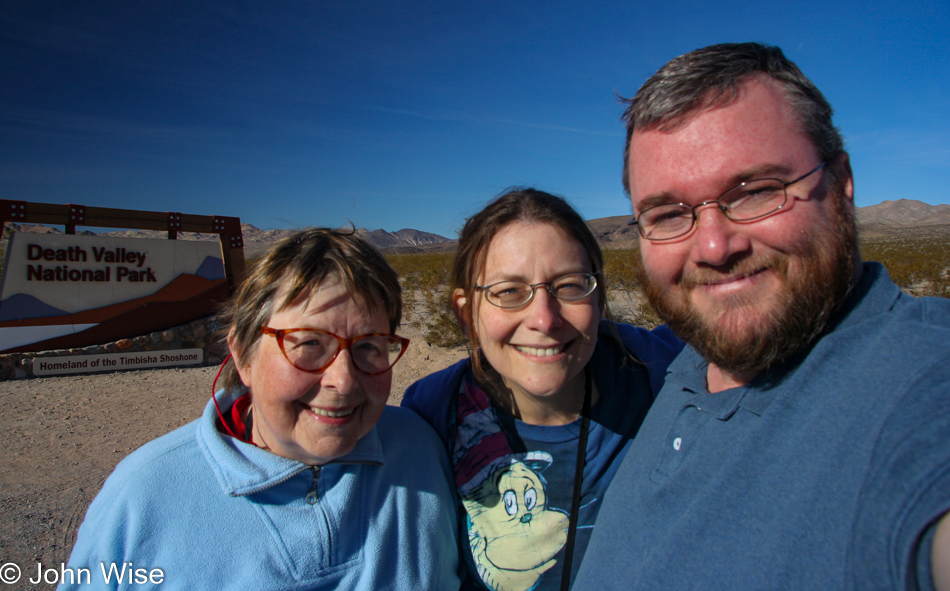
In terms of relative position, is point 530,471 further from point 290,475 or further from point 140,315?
point 140,315

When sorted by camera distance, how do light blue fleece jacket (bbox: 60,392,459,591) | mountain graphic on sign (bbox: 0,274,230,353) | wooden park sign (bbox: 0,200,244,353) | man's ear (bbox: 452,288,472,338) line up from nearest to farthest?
light blue fleece jacket (bbox: 60,392,459,591), man's ear (bbox: 452,288,472,338), wooden park sign (bbox: 0,200,244,353), mountain graphic on sign (bbox: 0,274,230,353)

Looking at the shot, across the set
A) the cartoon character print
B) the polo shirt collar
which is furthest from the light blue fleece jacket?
the polo shirt collar

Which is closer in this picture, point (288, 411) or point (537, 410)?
point (288, 411)

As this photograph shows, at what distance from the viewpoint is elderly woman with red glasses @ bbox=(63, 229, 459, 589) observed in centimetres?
131

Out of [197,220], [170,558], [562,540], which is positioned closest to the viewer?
[170,558]

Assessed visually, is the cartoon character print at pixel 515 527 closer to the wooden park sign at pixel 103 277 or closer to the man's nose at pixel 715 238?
the man's nose at pixel 715 238

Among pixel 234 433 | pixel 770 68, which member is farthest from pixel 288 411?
pixel 770 68

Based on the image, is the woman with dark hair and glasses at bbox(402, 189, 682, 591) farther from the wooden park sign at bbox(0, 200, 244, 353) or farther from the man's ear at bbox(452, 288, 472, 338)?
the wooden park sign at bbox(0, 200, 244, 353)

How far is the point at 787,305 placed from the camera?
3.53 feet

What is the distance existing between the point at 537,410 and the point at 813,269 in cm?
→ 107

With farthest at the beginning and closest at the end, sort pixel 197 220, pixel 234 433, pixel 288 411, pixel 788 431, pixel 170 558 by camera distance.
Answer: pixel 197 220 → pixel 234 433 → pixel 288 411 → pixel 170 558 → pixel 788 431

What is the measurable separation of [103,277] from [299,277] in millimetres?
8489

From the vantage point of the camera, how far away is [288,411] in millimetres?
1442

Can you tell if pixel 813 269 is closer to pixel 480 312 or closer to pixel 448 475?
pixel 480 312
